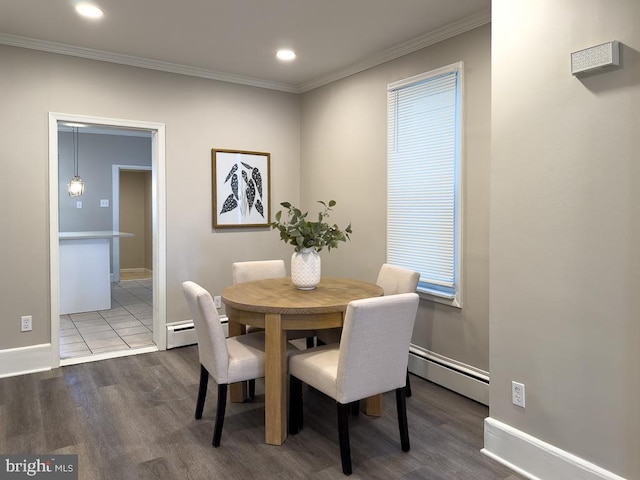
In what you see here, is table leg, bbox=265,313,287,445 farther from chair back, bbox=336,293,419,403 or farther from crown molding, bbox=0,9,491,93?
crown molding, bbox=0,9,491,93

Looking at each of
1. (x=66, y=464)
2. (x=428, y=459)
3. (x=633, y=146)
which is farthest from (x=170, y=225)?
(x=633, y=146)

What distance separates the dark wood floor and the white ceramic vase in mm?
795

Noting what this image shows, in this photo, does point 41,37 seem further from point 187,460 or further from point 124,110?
point 187,460

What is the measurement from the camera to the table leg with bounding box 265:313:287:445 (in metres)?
2.52

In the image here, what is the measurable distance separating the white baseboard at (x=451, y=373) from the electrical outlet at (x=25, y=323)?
2.94 m

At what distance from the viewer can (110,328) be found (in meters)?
4.94

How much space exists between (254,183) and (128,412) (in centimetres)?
245

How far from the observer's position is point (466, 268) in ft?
10.5

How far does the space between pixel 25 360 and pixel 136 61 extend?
2.54 m

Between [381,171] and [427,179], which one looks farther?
[381,171]

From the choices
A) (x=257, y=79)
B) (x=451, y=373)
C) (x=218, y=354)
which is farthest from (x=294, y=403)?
(x=257, y=79)

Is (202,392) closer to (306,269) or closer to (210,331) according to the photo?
(210,331)

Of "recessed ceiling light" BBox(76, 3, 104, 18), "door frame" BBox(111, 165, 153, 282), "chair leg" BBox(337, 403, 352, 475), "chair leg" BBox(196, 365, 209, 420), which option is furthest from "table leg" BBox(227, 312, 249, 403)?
"door frame" BBox(111, 165, 153, 282)

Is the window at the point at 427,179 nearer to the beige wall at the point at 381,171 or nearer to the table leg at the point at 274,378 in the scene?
the beige wall at the point at 381,171
